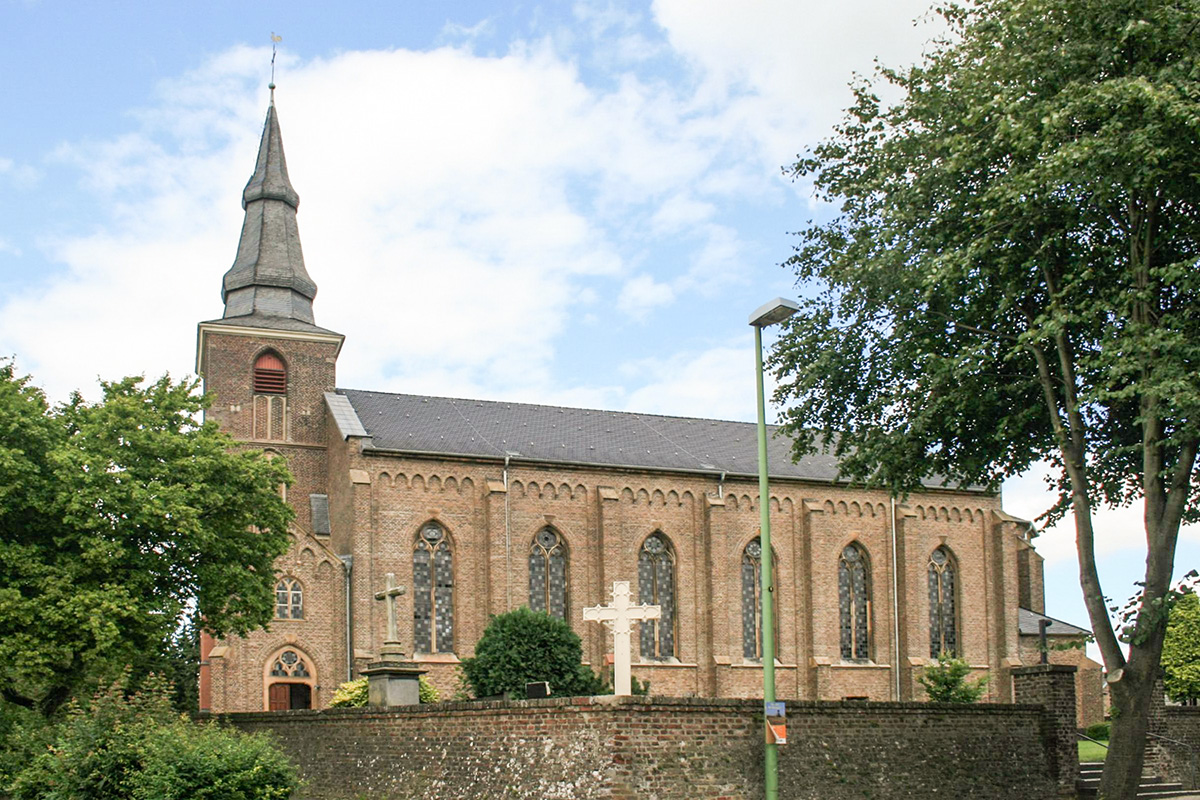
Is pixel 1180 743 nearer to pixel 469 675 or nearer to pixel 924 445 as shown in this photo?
pixel 924 445

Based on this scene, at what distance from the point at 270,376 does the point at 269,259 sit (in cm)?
419

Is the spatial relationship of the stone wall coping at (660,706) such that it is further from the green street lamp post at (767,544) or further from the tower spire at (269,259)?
the tower spire at (269,259)

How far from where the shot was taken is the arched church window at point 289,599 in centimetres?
3562

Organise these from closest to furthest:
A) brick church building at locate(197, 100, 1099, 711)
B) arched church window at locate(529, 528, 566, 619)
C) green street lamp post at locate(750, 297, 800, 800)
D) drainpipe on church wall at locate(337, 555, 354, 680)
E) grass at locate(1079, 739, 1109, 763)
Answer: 1. green street lamp post at locate(750, 297, 800, 800)
2. grass at locate(1079, 739, 1109, 763)
3. drainpipe on church wall at locate(337, 555, 354, 680)
4. brick church building at locate(197, 100, 1099, 711)
5. arched church window at locate(529, 528, 566, 619)

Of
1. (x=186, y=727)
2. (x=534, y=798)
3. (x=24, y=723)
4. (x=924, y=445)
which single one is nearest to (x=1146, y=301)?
(x=924, y=445)

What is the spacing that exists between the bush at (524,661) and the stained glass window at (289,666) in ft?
24.1

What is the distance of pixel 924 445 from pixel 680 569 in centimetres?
2067

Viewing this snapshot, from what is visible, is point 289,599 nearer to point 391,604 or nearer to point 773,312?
point 391,604

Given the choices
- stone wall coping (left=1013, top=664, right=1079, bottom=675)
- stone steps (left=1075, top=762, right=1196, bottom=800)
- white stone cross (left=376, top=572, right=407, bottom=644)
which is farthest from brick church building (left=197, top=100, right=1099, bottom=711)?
stone wall coping (left=1013, top=664, right=1079, bottom=675)

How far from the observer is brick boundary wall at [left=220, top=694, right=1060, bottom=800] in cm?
1538

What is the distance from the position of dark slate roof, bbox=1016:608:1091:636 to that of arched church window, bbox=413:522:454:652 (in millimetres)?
20611

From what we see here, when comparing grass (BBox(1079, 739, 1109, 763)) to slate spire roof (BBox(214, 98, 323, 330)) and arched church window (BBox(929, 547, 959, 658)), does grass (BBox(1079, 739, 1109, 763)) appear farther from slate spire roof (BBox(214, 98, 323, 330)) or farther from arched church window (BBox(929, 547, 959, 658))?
slate spire roof (BBox(214, 98, 323, 330))

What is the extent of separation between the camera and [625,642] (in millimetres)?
17766

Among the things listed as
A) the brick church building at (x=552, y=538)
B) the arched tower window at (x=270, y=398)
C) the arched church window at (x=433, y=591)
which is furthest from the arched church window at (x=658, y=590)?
the arched tower window at (x=270, y=398)
